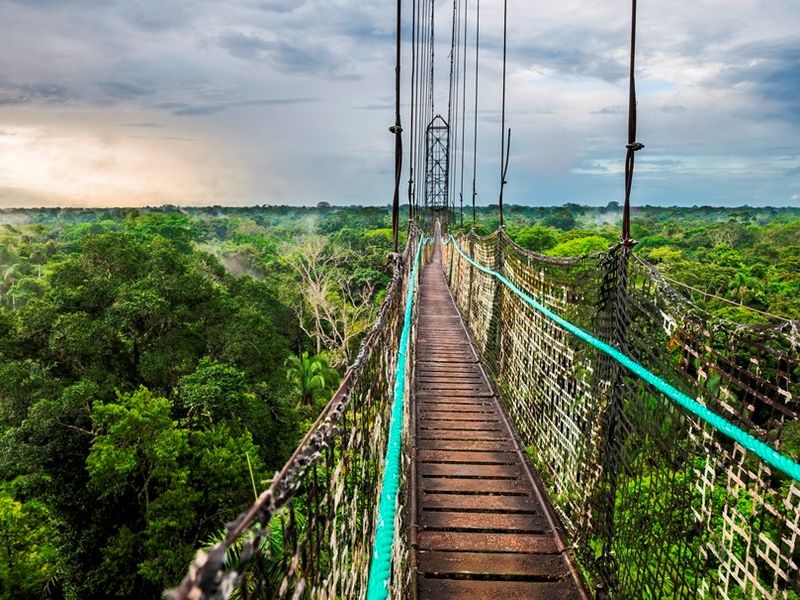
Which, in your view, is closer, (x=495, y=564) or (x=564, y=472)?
(x=495, y=564)

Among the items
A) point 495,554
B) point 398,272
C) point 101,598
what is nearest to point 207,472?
point 101,598

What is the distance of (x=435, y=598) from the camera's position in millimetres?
1991

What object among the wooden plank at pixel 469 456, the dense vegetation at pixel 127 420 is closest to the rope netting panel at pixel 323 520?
the wooden plank at pixel 469 456

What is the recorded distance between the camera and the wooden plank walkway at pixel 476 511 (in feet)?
6.79

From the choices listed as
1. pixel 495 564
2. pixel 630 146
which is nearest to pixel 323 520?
pixel 495 564

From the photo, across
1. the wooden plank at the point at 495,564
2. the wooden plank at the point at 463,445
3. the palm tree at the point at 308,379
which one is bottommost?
the palm tree at the point at 308,379

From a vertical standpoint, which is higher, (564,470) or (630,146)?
(630,146)

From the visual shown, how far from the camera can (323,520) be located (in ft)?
3.80

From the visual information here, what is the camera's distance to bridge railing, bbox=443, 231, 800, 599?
131 centimetres

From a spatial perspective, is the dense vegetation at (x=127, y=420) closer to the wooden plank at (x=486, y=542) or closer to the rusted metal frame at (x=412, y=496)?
the rusted metal frame at (x=412, y=496)

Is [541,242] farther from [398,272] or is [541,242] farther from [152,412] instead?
[398,272]

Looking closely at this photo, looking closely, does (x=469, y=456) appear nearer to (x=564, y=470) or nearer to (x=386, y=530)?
(x=564, y=470)

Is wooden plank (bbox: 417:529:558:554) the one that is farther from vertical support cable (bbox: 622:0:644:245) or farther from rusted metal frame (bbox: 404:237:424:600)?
vertical support cable (bbox: 622:0:644:245)

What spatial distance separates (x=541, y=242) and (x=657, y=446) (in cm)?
2497
